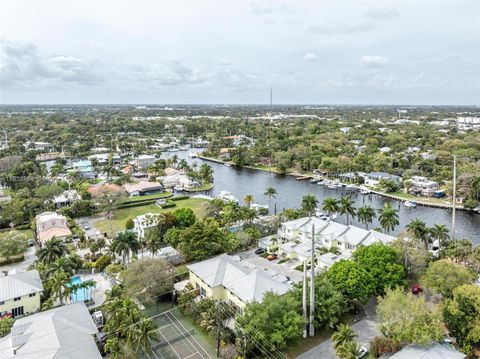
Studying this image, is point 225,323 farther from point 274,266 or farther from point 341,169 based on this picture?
point 341,169

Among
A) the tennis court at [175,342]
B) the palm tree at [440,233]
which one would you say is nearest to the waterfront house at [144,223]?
the tennis court at [175,342]

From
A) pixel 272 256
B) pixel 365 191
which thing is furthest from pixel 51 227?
pixel 365 191

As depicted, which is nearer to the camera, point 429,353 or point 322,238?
point 429,353

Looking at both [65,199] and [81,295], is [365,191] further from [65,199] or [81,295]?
[81,295]

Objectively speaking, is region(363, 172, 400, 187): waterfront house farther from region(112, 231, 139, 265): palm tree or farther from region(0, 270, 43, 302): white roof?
region(0, 270, 43, 302): white roof

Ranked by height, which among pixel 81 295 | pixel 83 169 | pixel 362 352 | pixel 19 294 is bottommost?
pixel 362 352

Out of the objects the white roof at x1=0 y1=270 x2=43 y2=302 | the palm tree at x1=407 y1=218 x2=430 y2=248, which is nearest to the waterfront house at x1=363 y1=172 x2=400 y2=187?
the palm tree at x1=407 y1=218 x2=430 y2=248

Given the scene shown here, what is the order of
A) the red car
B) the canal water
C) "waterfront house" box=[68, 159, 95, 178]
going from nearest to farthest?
the red car
the canal water
"waterfront house" box=[68, 159, 95, 178]
